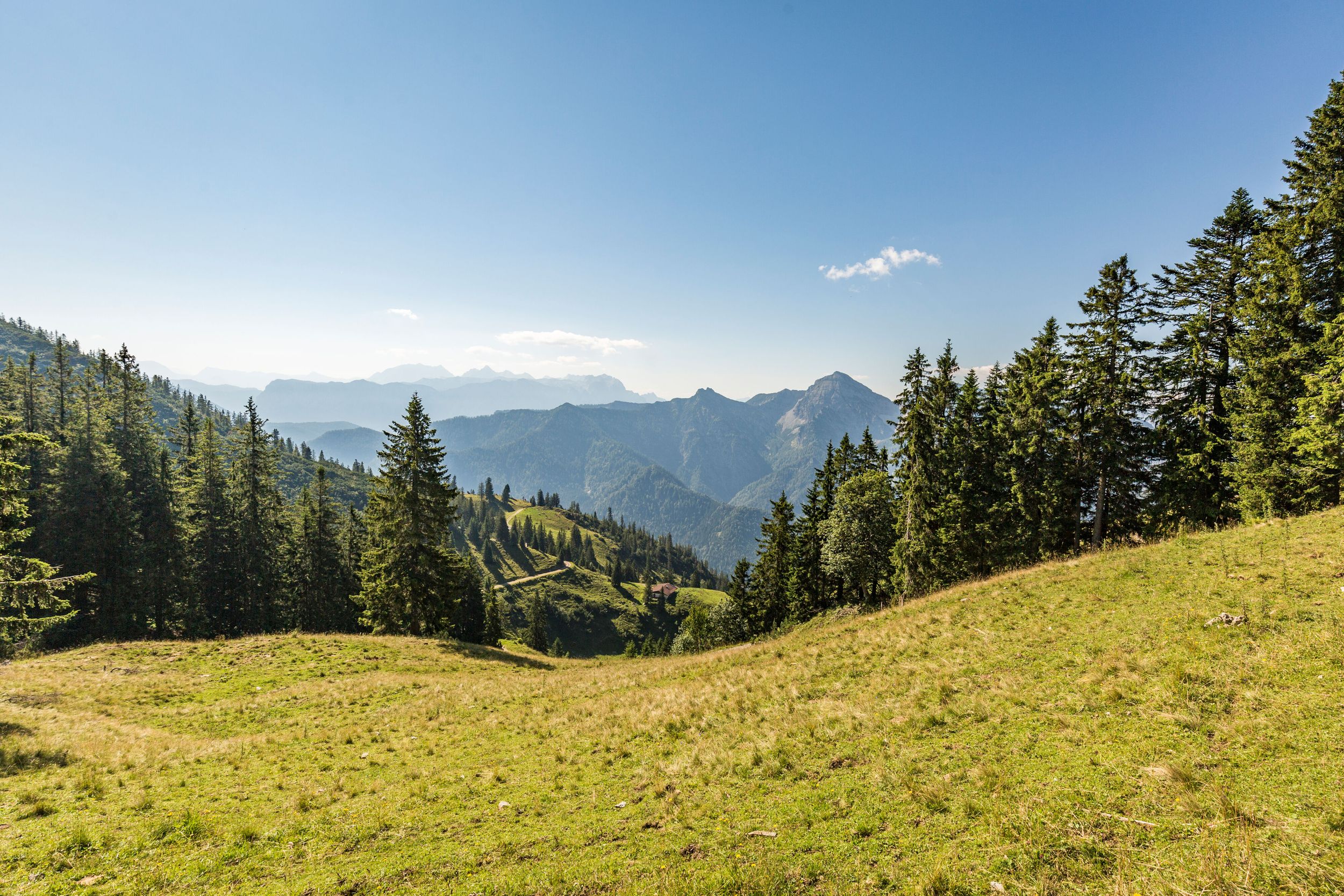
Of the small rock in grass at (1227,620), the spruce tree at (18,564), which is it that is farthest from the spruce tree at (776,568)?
the spruce tree at (18,564)

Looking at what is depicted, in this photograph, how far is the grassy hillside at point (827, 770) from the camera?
6.44 m

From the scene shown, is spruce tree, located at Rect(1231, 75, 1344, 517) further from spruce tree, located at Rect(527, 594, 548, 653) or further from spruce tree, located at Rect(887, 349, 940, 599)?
spruce tree, located at Rect(527, 594, 548, 653)

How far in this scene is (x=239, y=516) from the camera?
48250mm

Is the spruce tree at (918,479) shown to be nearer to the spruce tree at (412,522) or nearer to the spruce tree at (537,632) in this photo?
the spruce tree at (412,522)

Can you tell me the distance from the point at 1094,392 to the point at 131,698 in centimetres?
4942

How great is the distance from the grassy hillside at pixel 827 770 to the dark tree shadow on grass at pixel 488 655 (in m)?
12.5

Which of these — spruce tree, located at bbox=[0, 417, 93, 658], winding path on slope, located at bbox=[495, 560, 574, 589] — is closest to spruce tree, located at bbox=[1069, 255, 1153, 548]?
spruce tree, located at bbox=[0, 417, 93, 658]

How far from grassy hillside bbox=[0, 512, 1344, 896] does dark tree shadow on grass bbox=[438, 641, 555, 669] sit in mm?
12454

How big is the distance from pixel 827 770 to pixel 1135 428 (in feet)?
104

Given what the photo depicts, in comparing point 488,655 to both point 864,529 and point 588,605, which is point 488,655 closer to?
point 864,529

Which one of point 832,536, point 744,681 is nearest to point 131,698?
point 744,681

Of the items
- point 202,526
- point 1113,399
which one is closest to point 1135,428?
point 1113,399

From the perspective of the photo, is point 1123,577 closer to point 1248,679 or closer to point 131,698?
point 1248,679

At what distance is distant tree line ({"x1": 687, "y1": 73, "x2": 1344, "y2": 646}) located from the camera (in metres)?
21.2
